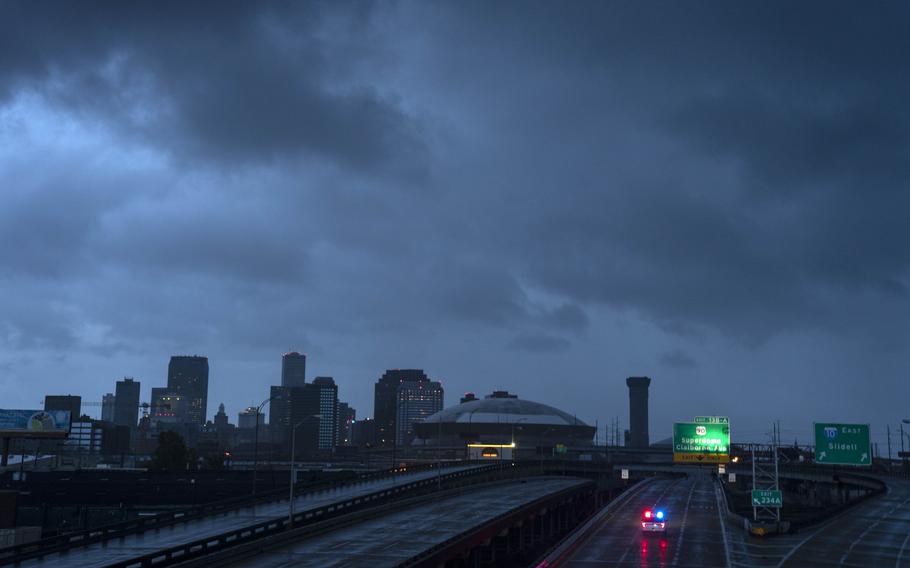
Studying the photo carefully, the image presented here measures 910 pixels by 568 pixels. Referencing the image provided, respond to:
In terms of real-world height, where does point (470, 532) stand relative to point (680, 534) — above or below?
above

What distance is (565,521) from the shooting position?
124 metres

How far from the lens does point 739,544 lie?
6538cm

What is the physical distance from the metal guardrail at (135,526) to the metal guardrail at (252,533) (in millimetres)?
5996

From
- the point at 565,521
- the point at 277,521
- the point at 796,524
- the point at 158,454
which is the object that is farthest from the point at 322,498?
the point at 158,454

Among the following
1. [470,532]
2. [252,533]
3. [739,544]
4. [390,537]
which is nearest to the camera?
[252,533]

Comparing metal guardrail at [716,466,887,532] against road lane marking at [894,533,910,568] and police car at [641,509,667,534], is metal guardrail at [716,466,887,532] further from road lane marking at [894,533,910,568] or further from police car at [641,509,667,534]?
police car at [641,509,667,534]

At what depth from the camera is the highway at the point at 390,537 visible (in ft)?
157

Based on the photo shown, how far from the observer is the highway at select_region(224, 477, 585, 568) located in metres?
47.8

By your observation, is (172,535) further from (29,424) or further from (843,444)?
(29,424)

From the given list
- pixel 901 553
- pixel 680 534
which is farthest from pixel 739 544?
pixel 901 553

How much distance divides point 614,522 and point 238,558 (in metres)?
44.0

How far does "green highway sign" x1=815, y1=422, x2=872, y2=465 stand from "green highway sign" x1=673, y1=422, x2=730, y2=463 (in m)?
8.38

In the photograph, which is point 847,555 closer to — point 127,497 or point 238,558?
point 238,558

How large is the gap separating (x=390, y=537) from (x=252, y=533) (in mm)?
9560
